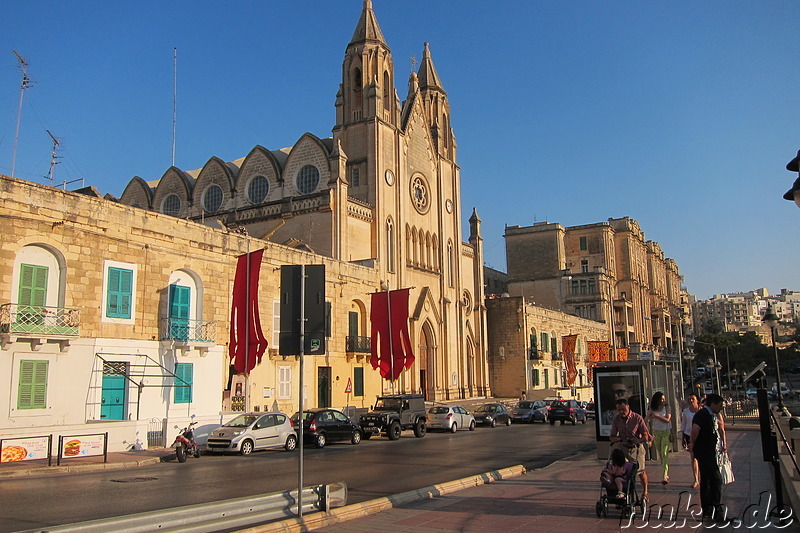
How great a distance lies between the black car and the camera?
24031mm

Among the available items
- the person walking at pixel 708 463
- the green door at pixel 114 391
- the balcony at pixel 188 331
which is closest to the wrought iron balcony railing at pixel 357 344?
the balcony at pixel 188 331

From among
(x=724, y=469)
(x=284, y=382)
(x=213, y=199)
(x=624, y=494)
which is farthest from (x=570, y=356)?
(x=624, y=494)

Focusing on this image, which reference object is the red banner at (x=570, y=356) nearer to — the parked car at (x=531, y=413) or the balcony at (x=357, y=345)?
the parked car at (x=531, y=413)

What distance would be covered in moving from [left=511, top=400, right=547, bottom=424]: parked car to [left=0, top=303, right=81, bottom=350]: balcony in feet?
84.3

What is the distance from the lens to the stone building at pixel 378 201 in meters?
41.5

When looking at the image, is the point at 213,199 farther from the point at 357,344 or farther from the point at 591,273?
the point at 591,273

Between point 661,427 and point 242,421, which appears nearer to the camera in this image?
point 661,427

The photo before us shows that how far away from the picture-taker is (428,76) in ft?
186

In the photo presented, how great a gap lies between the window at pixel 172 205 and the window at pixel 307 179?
1064cm

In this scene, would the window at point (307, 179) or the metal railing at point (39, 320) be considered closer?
the metal railing at point (39, 320)

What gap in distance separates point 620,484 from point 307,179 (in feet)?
126

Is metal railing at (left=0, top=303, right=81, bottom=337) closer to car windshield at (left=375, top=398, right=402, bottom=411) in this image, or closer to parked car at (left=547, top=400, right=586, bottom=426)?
car windshield at (left=375, top=398, right=402, bottom=411)

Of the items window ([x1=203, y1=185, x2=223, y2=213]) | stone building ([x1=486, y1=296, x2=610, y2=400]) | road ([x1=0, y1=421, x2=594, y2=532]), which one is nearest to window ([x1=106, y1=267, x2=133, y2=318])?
road ([x1=0, y1=421, x2=594, y2=532])

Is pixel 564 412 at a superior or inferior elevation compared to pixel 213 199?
inferior
